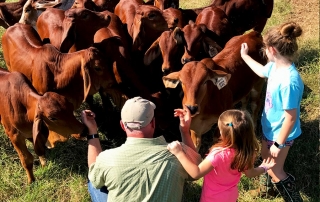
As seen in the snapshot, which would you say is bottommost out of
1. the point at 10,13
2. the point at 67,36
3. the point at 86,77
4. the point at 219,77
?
the point at 10,13

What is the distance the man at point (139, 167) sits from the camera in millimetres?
2939

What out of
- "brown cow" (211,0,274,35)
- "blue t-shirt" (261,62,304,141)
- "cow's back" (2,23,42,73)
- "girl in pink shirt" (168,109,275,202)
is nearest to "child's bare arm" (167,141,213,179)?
"girl in pink shirt" (168,109,275,202)

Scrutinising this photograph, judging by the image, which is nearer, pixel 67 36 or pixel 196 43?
pixel 196 43

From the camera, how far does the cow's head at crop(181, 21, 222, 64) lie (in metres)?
5.58

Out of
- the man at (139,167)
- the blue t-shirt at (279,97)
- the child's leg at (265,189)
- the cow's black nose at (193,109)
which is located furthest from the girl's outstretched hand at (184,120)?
the child's leg at (265,189)

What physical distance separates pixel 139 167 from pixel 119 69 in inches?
119

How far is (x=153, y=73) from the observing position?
243 inches

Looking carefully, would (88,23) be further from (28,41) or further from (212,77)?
(212,77)

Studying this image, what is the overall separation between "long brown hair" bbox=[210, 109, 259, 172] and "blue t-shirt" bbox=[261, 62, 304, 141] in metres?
0.61

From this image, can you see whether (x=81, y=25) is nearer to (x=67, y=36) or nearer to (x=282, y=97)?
(x=67, y=36)

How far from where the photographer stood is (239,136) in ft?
10.5

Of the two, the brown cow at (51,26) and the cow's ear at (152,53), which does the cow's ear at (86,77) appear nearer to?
the cow's ear at (152,53)

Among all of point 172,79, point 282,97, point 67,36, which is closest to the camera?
point 282,97

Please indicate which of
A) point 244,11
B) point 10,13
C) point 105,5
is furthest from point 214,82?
point 10,13
